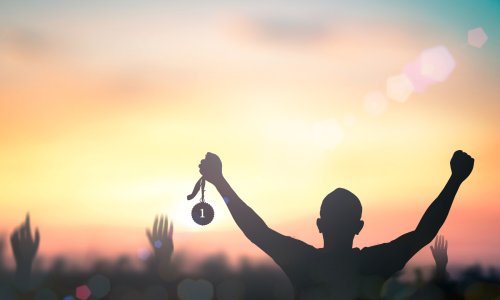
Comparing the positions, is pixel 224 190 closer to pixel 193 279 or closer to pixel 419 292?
pixel 419 292

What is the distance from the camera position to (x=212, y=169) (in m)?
2.63

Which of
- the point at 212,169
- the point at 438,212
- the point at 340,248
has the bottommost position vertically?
the point at 340,248

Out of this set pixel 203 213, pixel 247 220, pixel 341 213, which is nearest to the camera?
pixel 247 220

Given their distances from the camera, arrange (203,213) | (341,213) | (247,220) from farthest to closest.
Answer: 1. (203,213)
2. (341,213)
3. (247,220)

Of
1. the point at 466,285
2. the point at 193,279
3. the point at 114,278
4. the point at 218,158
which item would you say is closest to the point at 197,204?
the point at 218,158

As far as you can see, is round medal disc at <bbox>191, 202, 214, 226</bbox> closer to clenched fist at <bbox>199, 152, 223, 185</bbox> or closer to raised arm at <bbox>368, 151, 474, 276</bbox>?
clenched fist at <bbox>199, 152, 223, 185</bbox>

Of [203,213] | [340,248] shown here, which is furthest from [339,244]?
[203,213]

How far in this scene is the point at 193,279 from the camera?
6348 inches

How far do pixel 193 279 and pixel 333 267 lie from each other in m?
171

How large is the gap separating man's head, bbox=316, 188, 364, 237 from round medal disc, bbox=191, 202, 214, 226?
134 cm

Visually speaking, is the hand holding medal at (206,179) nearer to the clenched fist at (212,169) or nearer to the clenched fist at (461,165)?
the clenched fist at (212,169)

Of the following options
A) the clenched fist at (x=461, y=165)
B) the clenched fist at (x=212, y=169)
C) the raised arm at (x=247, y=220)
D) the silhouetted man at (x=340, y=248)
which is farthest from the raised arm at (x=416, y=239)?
the clenched fist at (x=212, y=169)

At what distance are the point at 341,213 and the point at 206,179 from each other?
1024 mm

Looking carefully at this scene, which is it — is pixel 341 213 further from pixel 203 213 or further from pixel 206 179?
pixel 203 213
